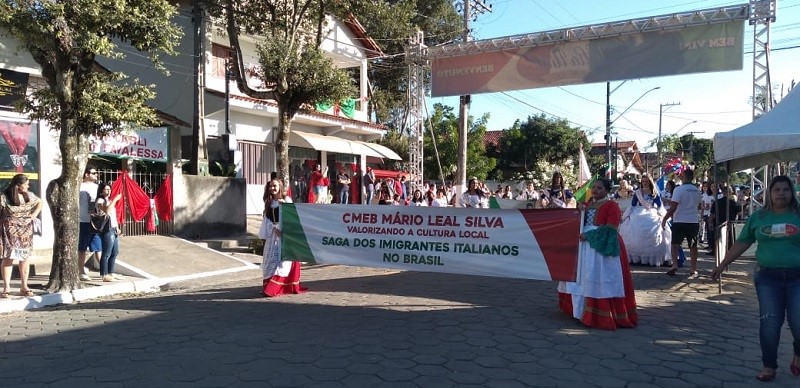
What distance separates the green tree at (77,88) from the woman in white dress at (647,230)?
8671mm

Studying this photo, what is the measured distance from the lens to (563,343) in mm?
5531

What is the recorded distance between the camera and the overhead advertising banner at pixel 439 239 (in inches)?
256

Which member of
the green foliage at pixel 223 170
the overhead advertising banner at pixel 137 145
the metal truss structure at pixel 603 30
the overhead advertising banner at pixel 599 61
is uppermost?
the metal truss structure at pixel 603 30

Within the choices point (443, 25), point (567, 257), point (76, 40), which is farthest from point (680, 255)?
point (443, 25)

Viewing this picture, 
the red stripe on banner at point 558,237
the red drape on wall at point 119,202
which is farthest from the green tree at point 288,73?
the red stripe on banner at point 558,237

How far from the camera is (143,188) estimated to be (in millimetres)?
13094

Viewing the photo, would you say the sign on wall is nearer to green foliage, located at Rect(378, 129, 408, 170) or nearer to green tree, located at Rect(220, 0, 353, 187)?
green tree, located at Rect(220, 0, 353, 187)

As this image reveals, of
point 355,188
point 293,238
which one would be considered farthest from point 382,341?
point 355,188

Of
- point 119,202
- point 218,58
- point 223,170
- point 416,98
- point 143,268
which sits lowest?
point 143,268

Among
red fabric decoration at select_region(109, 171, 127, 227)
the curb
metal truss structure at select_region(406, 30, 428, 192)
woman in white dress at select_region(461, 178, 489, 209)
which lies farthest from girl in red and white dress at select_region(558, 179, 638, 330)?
metal truss structure at select_region(406, 30, 428, 192)

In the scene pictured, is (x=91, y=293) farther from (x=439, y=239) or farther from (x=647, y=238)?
(x=647, y=238)

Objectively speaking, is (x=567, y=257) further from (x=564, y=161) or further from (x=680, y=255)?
(x=564, y=161)

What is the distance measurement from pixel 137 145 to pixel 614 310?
10.5 metres

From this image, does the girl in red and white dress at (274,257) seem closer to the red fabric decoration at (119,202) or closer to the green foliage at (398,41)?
the red fabric decoration at (119,202)
